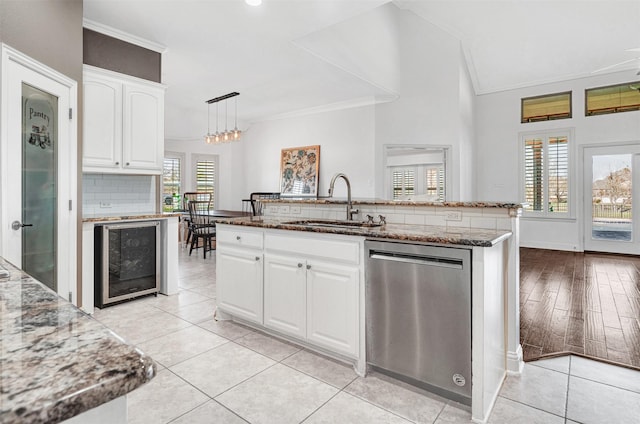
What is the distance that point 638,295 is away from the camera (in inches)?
153

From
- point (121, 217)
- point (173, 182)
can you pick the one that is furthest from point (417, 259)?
point (173, 182)

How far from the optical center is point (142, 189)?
4004 mm

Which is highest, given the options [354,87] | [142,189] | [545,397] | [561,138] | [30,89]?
[354,87]

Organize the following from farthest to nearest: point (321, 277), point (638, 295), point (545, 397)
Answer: point (638, 295), point (321, 277), point (545, 397)

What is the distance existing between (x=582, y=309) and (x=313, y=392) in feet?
9.65

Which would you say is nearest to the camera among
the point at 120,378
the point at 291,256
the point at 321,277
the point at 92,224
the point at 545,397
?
the point at 120,378

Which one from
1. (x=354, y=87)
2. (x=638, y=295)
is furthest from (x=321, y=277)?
(x=354, y=87)

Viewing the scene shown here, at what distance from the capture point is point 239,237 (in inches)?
110

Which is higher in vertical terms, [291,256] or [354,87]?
[354,87]

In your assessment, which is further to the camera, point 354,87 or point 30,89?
point 354,87

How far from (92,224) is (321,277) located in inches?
91.9

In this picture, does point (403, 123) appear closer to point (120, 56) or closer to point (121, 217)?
point (120, 56)

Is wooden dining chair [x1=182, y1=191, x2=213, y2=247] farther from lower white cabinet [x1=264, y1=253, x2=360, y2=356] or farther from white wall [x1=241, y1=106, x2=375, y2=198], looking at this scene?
lower white cabinet [x1=264, y1=253, x2=360, y2=356]

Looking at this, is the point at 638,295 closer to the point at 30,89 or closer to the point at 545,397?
the point at 545,397
